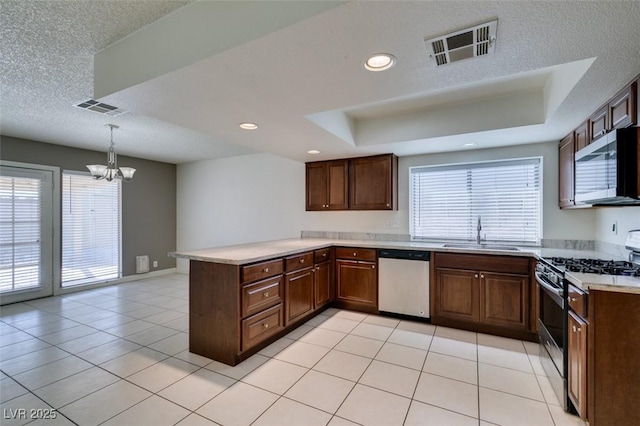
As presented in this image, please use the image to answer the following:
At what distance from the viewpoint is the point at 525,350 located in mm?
2707

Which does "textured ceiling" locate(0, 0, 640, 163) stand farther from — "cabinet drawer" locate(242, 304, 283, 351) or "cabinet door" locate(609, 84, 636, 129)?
"cabinet drawer" locate(242, 304, 283, 351)

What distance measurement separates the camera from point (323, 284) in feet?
12.3

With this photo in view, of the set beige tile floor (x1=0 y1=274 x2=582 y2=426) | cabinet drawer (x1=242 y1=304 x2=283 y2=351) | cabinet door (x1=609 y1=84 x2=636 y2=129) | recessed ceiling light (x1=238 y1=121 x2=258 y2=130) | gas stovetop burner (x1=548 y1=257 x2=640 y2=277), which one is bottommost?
beige tile floor (x1=0 y1=274 x2=582 y2=426)

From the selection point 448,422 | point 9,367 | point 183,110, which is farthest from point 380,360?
point 9,367

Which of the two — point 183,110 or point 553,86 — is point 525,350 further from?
point 183,110

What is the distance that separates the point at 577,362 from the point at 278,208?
414 centimetres

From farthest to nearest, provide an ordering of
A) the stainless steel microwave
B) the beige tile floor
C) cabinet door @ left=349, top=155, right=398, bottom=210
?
cabinet door @ left=349, top=155, right=398, bottom=210 → the beige tile floor → the stainless steel microwave

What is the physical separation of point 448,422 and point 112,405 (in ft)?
7.28

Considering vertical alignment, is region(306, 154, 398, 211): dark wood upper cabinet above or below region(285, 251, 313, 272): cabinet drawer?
above

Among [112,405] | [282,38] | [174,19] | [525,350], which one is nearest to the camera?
[282,38]

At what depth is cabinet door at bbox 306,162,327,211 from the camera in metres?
4.33

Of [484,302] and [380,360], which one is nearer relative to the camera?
[380,360]

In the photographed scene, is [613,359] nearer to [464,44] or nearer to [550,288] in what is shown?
[550,288]

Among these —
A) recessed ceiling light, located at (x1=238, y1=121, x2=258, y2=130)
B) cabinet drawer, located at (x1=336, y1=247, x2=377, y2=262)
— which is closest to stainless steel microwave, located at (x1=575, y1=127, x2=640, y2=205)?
cabinet drawer, located at (x1=336, y1=247, x2=377, y2=262)
